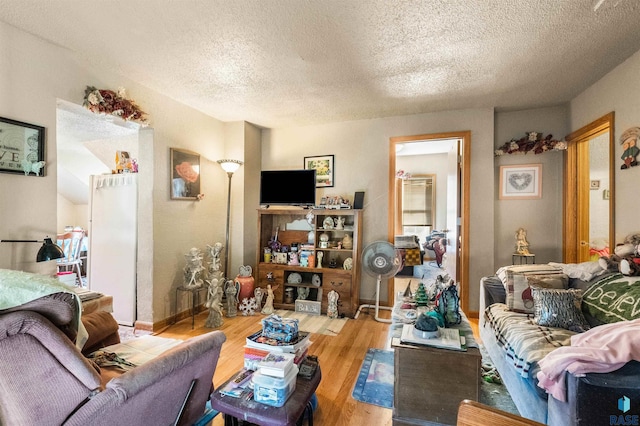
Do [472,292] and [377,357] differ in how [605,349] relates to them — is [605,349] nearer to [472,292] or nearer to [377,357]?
[377,357]

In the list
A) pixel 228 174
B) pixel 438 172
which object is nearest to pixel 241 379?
pixel 228 174

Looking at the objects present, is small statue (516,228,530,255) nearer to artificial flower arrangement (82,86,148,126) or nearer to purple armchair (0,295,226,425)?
purple armchair (0,295,226,425)

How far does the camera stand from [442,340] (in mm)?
1586

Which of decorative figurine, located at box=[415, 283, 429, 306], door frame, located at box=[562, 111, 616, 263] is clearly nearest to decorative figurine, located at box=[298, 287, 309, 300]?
decorative figurine, located at box=[415, 283, 429, 306]

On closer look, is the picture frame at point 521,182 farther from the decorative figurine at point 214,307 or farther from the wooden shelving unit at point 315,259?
the decorative figurine at point 214,307

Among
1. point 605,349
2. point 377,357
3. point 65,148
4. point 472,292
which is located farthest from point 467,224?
point 65,148

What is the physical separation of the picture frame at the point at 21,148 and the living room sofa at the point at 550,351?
11.1 feet

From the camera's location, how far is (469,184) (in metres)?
3.41

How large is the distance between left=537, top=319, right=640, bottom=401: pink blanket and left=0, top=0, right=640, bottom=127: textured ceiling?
1838mm

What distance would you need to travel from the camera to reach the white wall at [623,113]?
2219 millimetres

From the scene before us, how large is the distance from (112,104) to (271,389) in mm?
2702

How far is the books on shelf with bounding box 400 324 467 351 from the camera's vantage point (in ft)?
5.04

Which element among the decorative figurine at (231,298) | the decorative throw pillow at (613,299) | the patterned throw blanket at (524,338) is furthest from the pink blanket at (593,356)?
the decorative figurine at (231,298)

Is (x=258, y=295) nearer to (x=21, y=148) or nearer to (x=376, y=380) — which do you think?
(x=376, y=380)
